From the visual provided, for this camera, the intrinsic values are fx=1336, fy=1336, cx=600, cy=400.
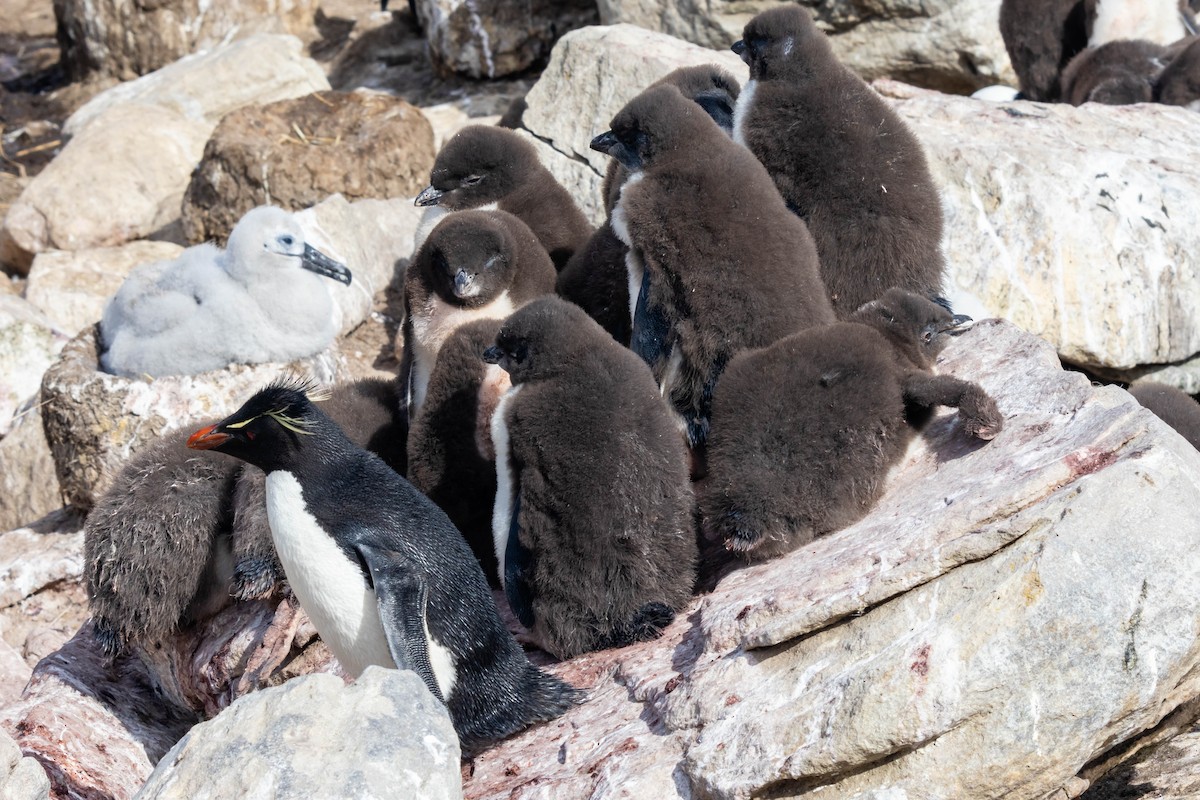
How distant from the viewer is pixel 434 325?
18.4 feet

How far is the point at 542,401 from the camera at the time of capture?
428 centimetres

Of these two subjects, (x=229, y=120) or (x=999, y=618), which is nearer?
(x=999, y=618)

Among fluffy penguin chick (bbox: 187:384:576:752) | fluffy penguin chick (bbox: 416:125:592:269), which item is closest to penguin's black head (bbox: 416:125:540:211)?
fluffy penguin chick (bbox: 416:125:592:269)

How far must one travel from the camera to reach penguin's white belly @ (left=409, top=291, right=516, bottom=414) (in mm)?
5531

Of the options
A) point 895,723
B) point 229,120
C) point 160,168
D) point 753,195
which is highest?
point 753,195

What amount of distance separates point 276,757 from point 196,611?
6.74ft

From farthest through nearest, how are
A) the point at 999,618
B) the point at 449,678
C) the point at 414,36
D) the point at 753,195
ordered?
the point at 414,36
the point at 753,195
the point at 449,678
the point at 999,618

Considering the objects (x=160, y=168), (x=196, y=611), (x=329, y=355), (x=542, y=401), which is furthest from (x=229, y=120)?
(x=542, y=401)

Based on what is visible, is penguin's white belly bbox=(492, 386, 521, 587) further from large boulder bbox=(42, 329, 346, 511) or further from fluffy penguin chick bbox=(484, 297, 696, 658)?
large boulder bbox=(42, 329, 346, 511)

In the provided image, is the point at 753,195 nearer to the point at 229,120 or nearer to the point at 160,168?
the point at 229,120

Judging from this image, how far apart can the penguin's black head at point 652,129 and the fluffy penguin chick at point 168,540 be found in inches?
72.2

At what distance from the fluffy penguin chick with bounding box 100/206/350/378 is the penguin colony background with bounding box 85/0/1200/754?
3.06 ft

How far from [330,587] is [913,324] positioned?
2153 mm

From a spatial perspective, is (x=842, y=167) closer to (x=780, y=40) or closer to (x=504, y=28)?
(x=780, y=40)
